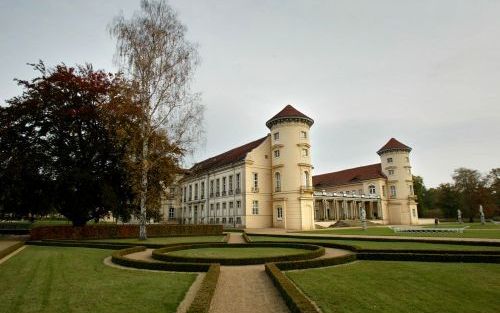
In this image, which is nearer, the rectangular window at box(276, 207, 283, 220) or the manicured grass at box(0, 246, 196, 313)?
the manicured grass at box(0, 246, 196, 313)

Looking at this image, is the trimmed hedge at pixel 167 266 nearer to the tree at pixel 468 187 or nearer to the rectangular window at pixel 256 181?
the rectangular window at pixel 256 181

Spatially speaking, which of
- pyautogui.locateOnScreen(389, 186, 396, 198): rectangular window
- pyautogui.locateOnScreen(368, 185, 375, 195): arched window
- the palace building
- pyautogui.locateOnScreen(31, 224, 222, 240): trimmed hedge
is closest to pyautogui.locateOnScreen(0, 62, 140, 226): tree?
pyautogui.locateOnScreen(31, 224, 222, 240): trimmed hedge

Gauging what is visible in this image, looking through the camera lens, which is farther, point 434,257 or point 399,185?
point 399,185

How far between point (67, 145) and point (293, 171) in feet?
87.9

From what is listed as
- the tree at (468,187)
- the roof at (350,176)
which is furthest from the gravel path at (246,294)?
the tree at (468,187)

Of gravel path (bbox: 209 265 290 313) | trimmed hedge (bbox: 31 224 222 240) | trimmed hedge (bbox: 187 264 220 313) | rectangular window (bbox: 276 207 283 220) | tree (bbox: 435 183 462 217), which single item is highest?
tree (bbox: 435 183 462 217)

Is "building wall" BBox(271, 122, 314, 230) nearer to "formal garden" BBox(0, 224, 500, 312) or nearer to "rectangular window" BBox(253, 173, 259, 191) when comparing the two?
"rectangular window" BBox(253, 173, 259, 191)

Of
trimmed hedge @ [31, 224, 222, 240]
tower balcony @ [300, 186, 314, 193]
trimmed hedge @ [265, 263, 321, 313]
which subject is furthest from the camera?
tower balcony @ [300, 186, 314, 193]

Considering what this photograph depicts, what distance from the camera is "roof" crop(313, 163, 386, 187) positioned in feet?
211

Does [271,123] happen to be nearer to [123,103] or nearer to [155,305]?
[123,103]

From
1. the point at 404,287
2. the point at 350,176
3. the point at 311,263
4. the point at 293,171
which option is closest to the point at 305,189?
the point at 293,171

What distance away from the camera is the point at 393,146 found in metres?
61.8

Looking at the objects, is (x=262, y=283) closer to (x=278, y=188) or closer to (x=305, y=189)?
(x=305, y=189)

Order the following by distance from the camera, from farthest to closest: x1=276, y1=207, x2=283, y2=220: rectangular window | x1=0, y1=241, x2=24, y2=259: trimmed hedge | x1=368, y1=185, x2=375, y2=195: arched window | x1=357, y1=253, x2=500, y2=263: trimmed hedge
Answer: x1=368, y1=185, x2=375, y2=195: arched window, x1=276, y1=207, x2=283, y2=220: rectangular window, x1=0, y1=241, x2=24, y2=259: trimmed hedge, x1=357, y1=253, x2=500, y2=263: trimmed hedge
